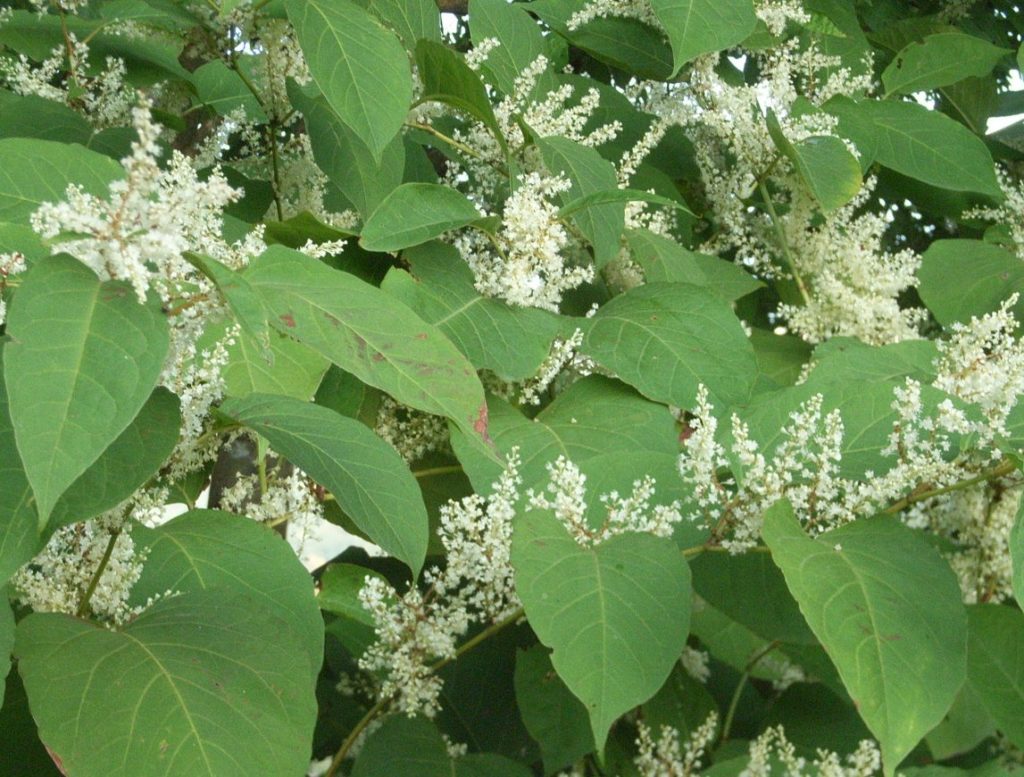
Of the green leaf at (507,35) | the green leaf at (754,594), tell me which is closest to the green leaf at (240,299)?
the green leaf at (754,594)

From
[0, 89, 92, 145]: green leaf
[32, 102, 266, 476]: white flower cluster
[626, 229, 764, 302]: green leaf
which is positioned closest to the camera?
[32, 102, 266, 476]: white flower cluster

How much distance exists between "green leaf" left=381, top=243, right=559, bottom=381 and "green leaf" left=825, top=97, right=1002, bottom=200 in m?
0.87

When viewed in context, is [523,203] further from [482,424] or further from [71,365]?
[71,365]

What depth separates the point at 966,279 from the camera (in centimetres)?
226

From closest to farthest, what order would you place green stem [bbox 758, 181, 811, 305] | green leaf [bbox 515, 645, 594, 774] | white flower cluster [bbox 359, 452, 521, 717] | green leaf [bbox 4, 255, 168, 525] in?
green leaf [bbox 4, 255, 168, 525], white flower cluster [bbox 359, 452, 521, 717], green leaf [bbox 515, 645, 594, 774], green stem [bbox 758, 181, 811, 305]

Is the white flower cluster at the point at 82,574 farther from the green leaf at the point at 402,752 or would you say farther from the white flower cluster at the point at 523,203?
the white flower cluster at the point at 523,203

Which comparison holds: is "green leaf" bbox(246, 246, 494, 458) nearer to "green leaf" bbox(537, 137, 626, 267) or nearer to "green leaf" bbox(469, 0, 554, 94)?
"green leaf" bbox(537, 137, 626, 267)

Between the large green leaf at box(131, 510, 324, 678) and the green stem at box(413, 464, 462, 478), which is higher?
the large green leaf at box(131, 510, 324, 678)

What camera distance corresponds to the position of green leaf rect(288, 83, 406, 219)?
1.85 meters

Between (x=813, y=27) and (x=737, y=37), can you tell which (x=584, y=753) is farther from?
(x=813, y=27)

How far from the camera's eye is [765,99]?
2180mm

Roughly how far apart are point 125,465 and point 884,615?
72 centimetres

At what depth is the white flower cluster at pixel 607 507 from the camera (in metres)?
1.36

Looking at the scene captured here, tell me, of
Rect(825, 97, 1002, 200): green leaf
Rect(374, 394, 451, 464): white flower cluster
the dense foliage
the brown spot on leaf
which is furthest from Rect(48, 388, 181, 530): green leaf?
Rect(825, 97, 1002, 200): green leaf
